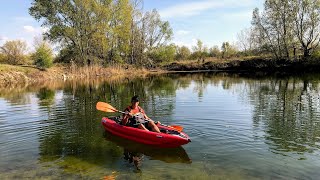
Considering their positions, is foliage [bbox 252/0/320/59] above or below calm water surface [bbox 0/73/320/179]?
above

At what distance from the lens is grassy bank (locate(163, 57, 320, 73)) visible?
152 ft

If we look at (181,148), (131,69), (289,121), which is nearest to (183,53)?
(131,69)

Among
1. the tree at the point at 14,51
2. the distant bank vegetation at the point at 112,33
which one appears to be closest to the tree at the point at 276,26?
the distant bank vegetation at the point at 112,33

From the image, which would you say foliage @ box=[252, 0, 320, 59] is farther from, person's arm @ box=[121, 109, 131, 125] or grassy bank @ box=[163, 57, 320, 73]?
person's arm @ box=[121, 109, 131, 125]

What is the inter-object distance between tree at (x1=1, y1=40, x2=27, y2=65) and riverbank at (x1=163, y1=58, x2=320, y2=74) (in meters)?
26.4

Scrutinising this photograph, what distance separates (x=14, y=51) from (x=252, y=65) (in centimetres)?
4088

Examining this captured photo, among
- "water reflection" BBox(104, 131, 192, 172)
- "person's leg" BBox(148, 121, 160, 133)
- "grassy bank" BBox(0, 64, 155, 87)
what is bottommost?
"water reflection" BBox(104, 131, 192, 172)

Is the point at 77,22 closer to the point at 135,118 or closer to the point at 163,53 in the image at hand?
the point at 163,53

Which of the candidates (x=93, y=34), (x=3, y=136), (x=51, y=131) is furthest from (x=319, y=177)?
(x=93, y=34)

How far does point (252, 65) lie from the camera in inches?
2131

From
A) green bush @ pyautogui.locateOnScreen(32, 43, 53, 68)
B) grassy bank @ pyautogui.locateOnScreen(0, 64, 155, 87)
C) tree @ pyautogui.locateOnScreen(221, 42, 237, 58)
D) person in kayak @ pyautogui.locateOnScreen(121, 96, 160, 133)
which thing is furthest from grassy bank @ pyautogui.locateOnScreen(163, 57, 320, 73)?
person in kayak @ pyautogui.locateOnScreen(121, 96, 160, 133)

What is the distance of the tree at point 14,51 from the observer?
5220 cm

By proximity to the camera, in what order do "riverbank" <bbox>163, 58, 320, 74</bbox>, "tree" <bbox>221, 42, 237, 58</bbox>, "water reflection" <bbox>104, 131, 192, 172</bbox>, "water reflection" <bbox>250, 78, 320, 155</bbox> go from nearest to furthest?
"water reflection" <bbox>104, 131, 192, 172</bbox>, "water reflection" <bbox>250, 78, 320, 155</bbox>, "riverbank" <bbox>163, 58, 320, 74</bbox>, "tree" <bbox>221, 42, 237, 58</bbox>

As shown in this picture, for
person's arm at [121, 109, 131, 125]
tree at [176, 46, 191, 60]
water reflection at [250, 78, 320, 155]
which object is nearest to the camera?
water reflection at [250, 78, 320, 155]
